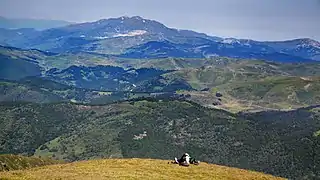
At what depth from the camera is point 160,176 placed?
212ft

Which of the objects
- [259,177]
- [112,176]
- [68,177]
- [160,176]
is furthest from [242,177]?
[68,177]

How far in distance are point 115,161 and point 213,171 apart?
19034mm

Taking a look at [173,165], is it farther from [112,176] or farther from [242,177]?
[112,176]

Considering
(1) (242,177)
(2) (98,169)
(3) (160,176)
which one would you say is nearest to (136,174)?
(3) (160,176)

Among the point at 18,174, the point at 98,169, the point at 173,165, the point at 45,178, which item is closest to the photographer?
the point at 45,178

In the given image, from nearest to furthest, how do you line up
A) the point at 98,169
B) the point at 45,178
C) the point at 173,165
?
the point at 45,178 → the point at 98,169 → the point at 173,165

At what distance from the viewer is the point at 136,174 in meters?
A: 64.9

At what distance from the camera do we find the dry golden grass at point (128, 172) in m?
62.1

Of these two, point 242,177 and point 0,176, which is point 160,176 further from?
point 0,176

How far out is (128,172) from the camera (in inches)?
2630

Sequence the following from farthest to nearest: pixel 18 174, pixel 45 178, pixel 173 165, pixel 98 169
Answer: pixel 173 165 < pixel 98 169 < pixel 18 174 < pixel 45 178

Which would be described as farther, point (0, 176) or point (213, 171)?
point (213, 171)

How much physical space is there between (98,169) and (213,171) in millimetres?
19851

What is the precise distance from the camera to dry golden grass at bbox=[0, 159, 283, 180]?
204ft
